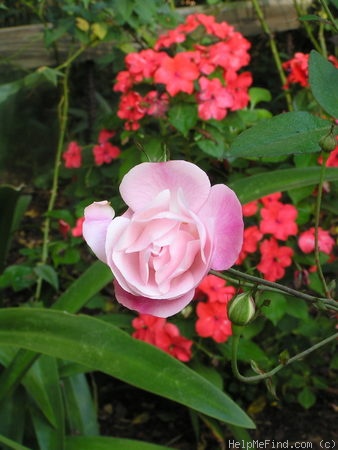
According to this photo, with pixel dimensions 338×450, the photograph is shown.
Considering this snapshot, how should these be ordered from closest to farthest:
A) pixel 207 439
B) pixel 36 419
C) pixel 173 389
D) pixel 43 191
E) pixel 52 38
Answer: pixel 173 389
pixel 36 419
pixel 207 439
pixel 52 38
pixel 43 191

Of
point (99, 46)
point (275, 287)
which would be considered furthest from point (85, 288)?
point (99, 46)

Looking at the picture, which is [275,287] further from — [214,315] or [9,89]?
[9,89]

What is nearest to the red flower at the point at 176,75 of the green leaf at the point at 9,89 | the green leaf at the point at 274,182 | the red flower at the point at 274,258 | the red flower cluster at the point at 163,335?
the green leaf at the point at 274,182

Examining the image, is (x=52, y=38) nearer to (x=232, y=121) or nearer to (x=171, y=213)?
(x=232, y=121)

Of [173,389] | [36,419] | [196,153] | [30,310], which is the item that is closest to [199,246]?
[173,389]

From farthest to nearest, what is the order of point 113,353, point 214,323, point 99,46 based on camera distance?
point 99,46
point 214,323
point 113,353

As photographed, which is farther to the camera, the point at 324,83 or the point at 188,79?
the point at 188,79

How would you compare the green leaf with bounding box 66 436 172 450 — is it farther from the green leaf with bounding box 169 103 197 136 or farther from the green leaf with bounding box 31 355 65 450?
the green leaf with bounding box 169 103 197 136
